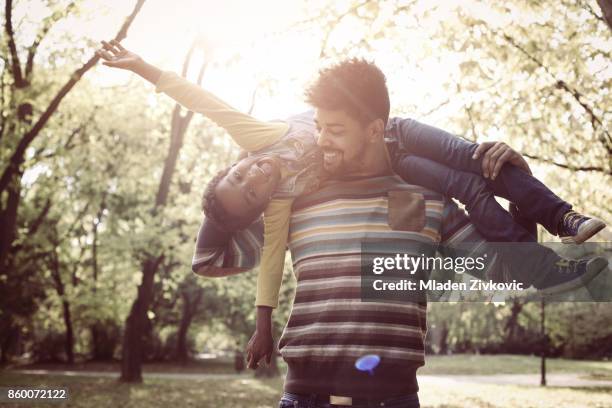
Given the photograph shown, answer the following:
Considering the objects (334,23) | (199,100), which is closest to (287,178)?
(199,100)

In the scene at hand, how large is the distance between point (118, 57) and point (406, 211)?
4.98ft

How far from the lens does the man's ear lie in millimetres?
2609

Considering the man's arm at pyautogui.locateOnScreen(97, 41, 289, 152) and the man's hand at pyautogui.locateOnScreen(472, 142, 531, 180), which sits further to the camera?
the man's arm at pyautogui.locateOnScreen(97, 41, 289, 152)

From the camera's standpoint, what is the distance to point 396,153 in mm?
2713

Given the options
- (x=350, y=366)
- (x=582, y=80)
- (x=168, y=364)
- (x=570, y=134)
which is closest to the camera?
(x=350, y=366)

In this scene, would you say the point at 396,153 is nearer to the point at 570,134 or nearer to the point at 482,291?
the point at 482,291

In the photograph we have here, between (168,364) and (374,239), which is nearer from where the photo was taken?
(374,239)

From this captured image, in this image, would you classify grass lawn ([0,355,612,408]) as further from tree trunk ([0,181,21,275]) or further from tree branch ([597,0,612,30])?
tree branch ([597,0,612,30])

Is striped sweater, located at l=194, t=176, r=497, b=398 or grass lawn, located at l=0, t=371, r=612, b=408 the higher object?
striped sweater, located at l=194, t=176, r=497, b=398

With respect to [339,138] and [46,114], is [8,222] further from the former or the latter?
[339,138]

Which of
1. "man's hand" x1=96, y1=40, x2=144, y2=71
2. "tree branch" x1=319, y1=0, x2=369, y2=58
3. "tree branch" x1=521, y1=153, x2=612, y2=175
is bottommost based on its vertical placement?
"man's hand" x1=96, y1=40, x2=144, y2=71

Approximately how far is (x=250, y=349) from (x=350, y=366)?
0.57 m

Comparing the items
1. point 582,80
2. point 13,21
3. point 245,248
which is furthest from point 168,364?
point 245,248

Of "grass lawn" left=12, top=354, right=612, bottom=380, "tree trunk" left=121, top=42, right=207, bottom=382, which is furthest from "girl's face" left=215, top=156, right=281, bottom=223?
"grass lawn" left=12, top=354, right=612, bottom=380
